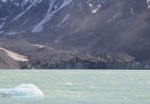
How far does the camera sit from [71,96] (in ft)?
179

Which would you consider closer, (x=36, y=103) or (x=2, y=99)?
(x=36, y=103)

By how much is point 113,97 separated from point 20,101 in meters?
10.2

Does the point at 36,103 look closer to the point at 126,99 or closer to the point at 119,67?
the point at 126,99

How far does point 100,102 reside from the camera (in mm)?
48438

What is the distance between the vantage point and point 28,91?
54.7m

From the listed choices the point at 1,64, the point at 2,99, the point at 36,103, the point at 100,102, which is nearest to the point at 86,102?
the point at 100,102

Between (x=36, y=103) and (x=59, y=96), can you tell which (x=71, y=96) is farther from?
(x=36, y=103)

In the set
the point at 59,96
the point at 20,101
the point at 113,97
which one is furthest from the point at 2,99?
the point at 113,97

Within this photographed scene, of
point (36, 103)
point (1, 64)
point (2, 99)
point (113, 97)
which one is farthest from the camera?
point (1, 64)

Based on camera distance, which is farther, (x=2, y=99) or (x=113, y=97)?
(x=113, y=97)

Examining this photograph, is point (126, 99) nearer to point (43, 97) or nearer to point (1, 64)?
point (43, 97)

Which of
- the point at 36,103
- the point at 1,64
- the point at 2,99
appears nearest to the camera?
the point at 36,103

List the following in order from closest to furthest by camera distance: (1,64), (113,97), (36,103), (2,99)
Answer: (36,103) → (2,99) → (113,97) → (1,64)

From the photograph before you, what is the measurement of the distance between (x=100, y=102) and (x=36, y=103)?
592 centimetres
